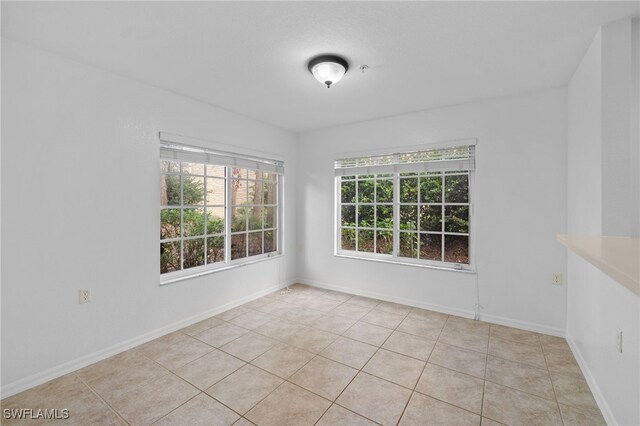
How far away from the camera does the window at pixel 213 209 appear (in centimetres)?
322

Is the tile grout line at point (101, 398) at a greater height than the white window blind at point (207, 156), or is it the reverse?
the white window blind at point (207, 156)

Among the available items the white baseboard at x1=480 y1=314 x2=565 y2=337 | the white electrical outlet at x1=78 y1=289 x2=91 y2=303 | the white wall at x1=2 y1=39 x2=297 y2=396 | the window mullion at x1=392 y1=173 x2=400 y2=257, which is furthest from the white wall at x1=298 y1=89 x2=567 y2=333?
the white electrical outlet at x1=78 y1=289 x2=91 y2=303

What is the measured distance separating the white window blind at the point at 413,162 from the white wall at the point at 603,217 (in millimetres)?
1021

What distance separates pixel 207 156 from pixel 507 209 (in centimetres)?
339

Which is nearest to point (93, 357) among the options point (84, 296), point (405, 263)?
point (84, 296)

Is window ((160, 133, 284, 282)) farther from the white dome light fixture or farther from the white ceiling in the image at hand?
the white dome light fixture

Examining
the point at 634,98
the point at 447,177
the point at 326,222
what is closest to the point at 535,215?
the point at 447,177

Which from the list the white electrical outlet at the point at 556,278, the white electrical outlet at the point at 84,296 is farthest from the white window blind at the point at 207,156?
the white electrical outlet at the point at 556,278

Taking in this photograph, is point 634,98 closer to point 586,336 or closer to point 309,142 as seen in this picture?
point 586,336

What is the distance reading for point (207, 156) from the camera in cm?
341

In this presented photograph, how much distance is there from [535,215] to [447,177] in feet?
3.29

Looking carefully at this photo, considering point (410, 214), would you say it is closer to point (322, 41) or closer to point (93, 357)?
point (322, 41)

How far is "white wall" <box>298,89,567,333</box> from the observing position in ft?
9.71

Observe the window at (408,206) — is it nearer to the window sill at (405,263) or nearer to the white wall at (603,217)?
the window sill at (405,263)
